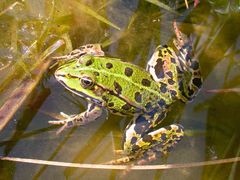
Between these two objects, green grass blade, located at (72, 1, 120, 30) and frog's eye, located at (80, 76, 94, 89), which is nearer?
frog's eye, located at (80, 76, 94, 89)

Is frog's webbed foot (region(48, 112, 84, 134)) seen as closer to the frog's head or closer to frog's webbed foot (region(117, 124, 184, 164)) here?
the frog's head

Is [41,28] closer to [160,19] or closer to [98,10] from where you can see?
Result: [98,10]

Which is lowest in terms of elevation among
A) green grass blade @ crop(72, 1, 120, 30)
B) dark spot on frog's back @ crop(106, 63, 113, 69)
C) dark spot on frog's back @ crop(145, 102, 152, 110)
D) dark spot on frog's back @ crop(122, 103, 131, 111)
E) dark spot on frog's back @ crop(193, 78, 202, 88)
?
dark spot on frog's back @ crop(122, 103, 131, 111)

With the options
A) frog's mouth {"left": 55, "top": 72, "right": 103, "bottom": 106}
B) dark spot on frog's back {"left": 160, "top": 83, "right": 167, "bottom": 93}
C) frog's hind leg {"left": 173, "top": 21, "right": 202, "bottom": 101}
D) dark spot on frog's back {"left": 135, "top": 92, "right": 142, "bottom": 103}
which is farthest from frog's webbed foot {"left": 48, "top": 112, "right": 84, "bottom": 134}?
frog's hind leg {"left": 173, "top": 21, "right": 202, "bottom": 101}

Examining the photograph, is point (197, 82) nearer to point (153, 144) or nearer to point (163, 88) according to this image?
point (163, 88)

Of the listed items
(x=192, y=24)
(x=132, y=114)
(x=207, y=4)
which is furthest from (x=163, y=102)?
(x=207, y=4)

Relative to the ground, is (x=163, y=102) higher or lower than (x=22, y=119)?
higher

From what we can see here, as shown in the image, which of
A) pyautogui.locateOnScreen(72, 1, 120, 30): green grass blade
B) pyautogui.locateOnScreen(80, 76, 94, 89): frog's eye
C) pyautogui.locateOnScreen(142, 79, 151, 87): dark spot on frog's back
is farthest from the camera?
pyautogui.locateOnScreen(72, 1, 120, 30): green grass blade

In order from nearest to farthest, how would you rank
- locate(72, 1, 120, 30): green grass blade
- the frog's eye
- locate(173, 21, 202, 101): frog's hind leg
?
the frog's eye → locate(173, 21, 202, 101): frog's hind leg → locate(72, 1, 120, 30): green grass blade
